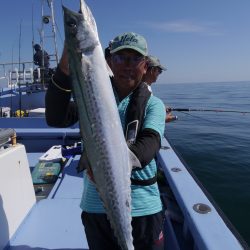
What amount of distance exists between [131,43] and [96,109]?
58 centimetres

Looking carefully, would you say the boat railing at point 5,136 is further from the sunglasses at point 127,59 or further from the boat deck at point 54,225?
the sunglasses at point 127,59

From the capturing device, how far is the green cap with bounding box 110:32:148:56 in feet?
6.29

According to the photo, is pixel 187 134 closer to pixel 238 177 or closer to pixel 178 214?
pixel 238 177

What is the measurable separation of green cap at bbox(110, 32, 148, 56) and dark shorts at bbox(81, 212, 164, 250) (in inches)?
41.7

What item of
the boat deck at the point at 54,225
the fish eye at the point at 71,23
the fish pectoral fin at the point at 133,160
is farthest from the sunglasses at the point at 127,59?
the boat deck at the point at 54,225

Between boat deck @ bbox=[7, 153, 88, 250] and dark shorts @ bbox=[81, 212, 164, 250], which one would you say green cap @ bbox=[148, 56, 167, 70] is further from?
dark shorts @ bbox=[81, 212, 164, 250]

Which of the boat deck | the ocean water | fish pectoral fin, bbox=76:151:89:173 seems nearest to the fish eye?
fish pectoral fin, bbox=76:151:89:173

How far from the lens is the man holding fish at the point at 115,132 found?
158 cm

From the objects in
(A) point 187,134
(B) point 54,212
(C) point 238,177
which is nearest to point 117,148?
(B) point 54,212

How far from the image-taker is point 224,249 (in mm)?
2176

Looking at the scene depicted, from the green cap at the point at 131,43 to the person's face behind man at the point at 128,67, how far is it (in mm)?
27

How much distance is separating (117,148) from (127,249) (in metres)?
0.59

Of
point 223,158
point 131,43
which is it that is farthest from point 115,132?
point 223,158

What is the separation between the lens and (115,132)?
159 centimetres
